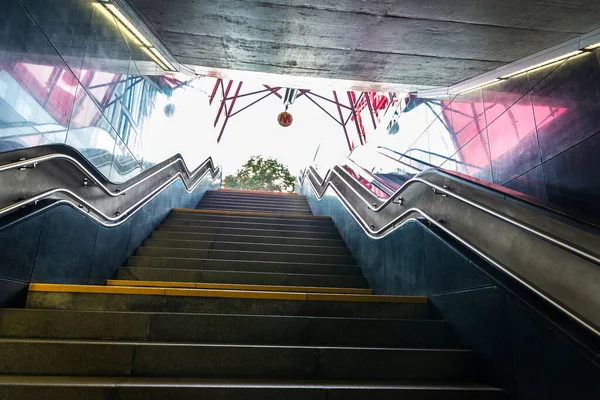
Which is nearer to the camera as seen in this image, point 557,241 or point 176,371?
point 557,241

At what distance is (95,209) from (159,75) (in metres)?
2.59

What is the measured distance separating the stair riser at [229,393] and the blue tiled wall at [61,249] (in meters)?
1.10

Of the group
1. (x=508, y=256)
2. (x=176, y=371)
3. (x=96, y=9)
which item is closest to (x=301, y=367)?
(x=176, y=371)

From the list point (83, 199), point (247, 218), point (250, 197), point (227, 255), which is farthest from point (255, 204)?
point (83, 199)

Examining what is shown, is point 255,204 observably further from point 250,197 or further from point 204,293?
point 204,293

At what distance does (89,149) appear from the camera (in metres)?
3.35

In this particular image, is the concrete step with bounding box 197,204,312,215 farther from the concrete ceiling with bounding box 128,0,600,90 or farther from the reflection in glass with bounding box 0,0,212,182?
the concrete ceiling with bounding box 128,0,600,90

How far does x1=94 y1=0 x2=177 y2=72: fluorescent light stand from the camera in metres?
3.44

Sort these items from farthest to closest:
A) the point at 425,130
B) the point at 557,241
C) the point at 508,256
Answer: the point at 425,130 → the point at 508,256 → the point at 557,241

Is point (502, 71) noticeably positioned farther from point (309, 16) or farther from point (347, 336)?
point (347, 336)

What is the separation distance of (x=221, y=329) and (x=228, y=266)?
1.68 m

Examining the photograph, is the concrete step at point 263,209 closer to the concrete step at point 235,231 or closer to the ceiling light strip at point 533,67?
the concrete step at point 235,231

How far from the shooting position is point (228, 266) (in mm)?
3967

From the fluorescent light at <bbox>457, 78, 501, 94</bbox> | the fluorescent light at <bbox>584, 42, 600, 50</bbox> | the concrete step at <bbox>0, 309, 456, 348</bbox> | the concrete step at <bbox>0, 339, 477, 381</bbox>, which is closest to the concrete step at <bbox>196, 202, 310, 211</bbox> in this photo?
the fluorescent light at <bbox>457, 78, 501, 94</bbox>
